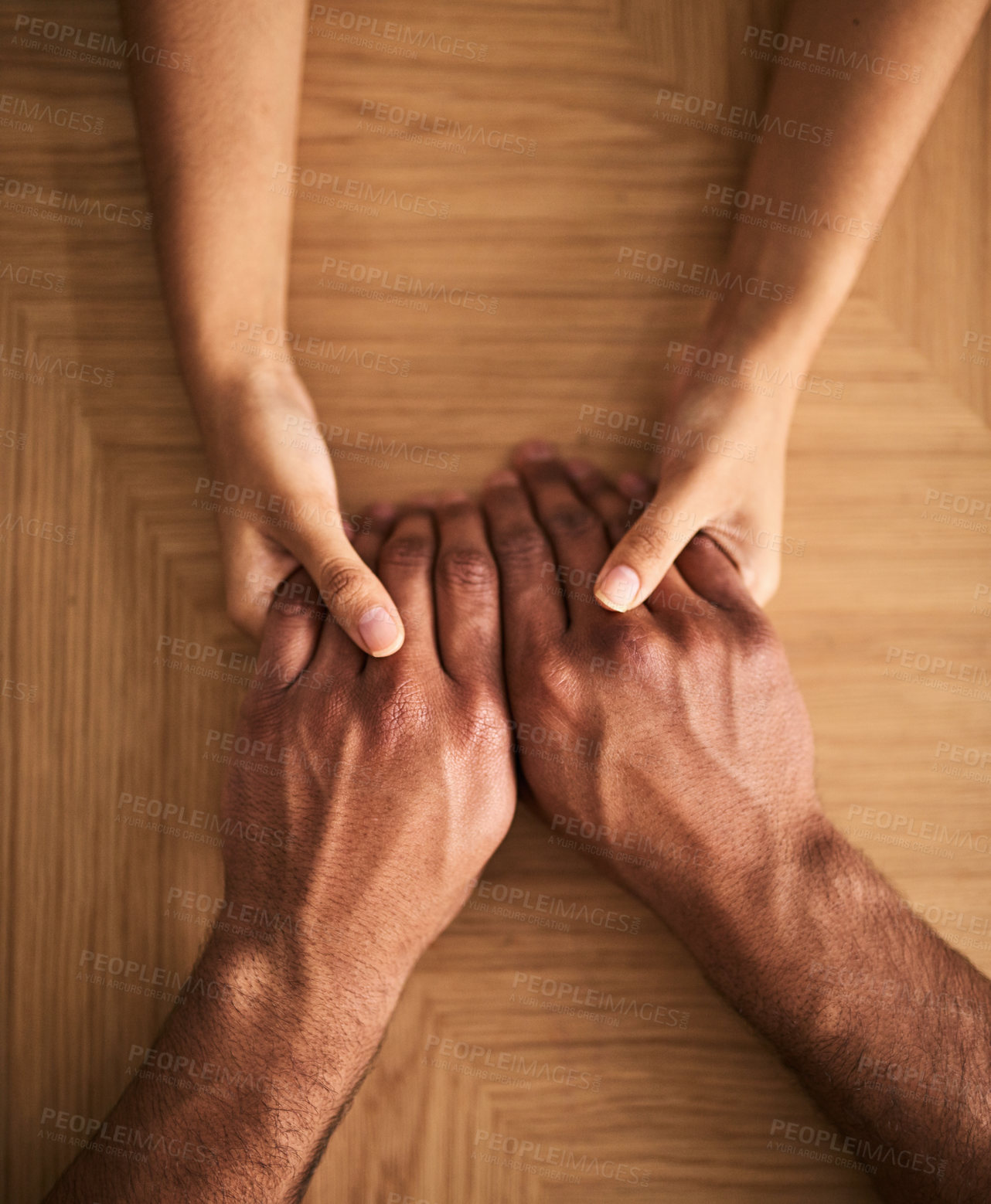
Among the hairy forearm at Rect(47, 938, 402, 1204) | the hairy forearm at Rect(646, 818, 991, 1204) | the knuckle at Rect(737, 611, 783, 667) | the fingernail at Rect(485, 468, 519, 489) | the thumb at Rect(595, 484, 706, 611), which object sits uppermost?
the thumb at Rect(595, 484, 706, 611)

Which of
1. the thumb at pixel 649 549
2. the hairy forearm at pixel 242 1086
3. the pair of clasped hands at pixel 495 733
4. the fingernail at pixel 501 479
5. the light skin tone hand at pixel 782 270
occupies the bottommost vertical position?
the hairy forearm at pixel 242 1086

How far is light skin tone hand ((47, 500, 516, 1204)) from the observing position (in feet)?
1.95

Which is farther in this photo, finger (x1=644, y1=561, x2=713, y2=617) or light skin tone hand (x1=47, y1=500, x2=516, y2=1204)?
finger (x1=644, y1=561, x2=713, y2=617)

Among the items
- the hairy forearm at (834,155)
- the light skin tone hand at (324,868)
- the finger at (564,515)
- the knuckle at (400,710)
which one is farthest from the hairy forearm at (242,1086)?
the hairy forearm at (834,155)

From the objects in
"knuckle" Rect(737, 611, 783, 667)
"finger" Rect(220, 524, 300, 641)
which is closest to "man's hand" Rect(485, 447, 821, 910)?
"knuckle" Rect(737, 611, 783, 667)

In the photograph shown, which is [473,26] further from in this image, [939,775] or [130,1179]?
[130,1179]

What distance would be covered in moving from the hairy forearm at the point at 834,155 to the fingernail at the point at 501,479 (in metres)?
0.23

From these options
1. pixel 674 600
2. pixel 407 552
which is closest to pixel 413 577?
pixel 407 552

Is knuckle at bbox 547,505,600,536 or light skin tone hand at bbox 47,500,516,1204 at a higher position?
knuckle at bbox 547,505,600,536

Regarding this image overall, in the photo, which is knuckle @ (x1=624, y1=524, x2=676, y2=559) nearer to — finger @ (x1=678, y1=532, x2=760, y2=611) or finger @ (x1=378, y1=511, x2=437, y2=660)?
finger @ (x1=678, y1=532, x2=760, y2=611)

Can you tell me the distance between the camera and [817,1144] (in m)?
0.69

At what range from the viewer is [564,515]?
722mm

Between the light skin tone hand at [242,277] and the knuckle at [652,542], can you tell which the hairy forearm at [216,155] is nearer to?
the light skin tone hand at [242,277]

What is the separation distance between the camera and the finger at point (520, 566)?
0.70 metres
